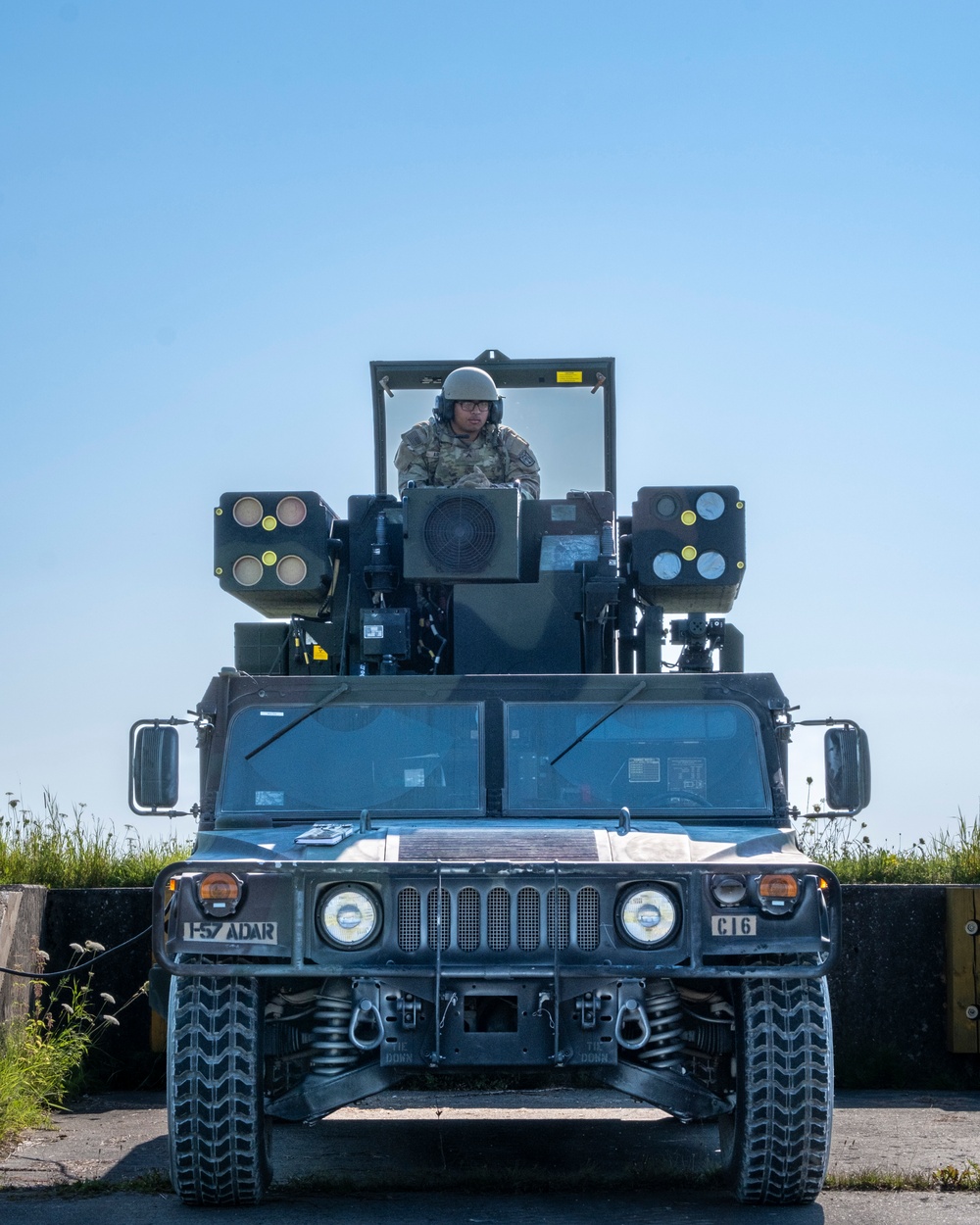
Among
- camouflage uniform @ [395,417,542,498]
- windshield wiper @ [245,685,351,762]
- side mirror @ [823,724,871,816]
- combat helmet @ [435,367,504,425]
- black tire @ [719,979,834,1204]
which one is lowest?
black tire @ [719,979,834,1204]

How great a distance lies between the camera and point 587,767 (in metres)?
6.65

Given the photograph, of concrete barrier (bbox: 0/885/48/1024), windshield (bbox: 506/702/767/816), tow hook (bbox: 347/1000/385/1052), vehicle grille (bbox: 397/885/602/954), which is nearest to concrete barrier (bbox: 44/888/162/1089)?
concrete barrier (bbox: 0/885/48/1024)

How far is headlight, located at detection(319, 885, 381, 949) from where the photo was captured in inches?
219

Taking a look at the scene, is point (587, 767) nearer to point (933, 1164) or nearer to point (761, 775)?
point (761, 775)

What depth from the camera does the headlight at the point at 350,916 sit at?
5.57m

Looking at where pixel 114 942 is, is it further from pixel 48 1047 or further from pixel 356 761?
pixel 356 761

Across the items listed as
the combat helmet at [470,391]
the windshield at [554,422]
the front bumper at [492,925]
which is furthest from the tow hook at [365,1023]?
the windshield at [554,422]

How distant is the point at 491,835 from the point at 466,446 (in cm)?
361

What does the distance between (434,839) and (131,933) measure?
3.83 meters

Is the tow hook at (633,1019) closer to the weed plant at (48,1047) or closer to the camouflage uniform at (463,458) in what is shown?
the weed plant at (48,1047)

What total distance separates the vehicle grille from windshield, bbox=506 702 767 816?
94cm

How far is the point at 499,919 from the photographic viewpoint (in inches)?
221

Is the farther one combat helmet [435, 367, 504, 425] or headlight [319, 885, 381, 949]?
combat helmet [435, 367, 504, 425]

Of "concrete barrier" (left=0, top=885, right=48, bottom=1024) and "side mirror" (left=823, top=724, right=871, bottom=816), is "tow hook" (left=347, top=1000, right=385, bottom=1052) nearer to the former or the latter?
"side mirror" (left=823, top=724, right=871, bottom=816)
